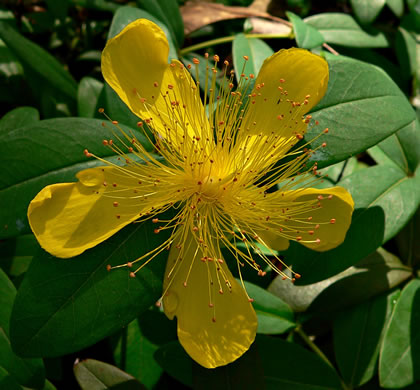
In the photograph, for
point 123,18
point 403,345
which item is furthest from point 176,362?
point 123,18

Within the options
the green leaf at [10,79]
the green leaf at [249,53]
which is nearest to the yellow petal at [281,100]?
the green leaf at [249,53]

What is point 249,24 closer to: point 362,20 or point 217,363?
point 362,20

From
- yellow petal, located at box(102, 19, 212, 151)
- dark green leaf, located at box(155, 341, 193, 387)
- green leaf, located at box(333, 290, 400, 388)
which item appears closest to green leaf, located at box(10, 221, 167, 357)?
dark green leaf, located at box(155, 341, 193, 387)

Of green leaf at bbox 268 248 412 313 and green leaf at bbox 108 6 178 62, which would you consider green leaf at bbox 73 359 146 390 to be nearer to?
green leaf at bbox 268 248 412 313

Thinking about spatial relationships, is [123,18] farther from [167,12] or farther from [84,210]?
[84,210]

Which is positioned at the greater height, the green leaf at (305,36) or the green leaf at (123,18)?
the green leaf at (305,36)

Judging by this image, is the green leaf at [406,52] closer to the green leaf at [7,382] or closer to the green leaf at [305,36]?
the green leaf at [305,36]

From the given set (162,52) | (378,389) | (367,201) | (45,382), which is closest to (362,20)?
(367,201)

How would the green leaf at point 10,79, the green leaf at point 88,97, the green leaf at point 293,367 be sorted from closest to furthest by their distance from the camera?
the green leaf at point 293,367 → the green leaf at point 88,97 → the green leaf at point 10,79
